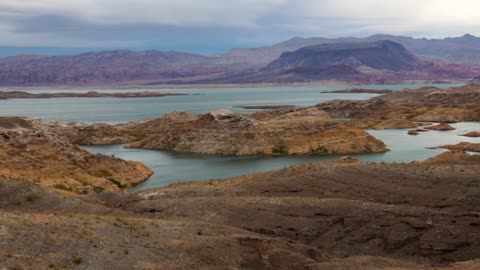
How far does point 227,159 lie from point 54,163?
2937 cm

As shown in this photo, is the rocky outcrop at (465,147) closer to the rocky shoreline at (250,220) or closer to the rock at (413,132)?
the rock at (413,132)

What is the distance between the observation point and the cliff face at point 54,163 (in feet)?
170

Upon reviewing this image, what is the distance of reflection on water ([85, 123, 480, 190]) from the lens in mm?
65812

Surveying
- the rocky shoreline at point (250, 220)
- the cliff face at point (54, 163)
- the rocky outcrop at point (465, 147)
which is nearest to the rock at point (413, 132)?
the rocky outcrop at point (465, 147)

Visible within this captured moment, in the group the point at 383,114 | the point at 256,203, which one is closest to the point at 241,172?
the point at 256,203

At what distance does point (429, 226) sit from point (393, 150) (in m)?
56.1

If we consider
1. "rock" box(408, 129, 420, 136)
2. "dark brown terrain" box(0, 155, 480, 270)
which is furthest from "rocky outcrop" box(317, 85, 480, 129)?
"dark brown terrain" box(0, 155, 480, 270)

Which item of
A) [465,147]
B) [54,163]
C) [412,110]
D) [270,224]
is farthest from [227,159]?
[412,110]

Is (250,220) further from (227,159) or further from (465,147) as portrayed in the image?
(465,147)

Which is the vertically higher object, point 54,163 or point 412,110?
point 54,163

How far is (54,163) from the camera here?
55.6 m

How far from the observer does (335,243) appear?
27.9 m

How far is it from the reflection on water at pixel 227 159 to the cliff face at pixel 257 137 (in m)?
3.15

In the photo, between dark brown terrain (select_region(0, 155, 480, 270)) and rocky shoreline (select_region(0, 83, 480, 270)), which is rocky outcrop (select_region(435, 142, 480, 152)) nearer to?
rocky shoreline (select_region(0, 83, 480, 270))
